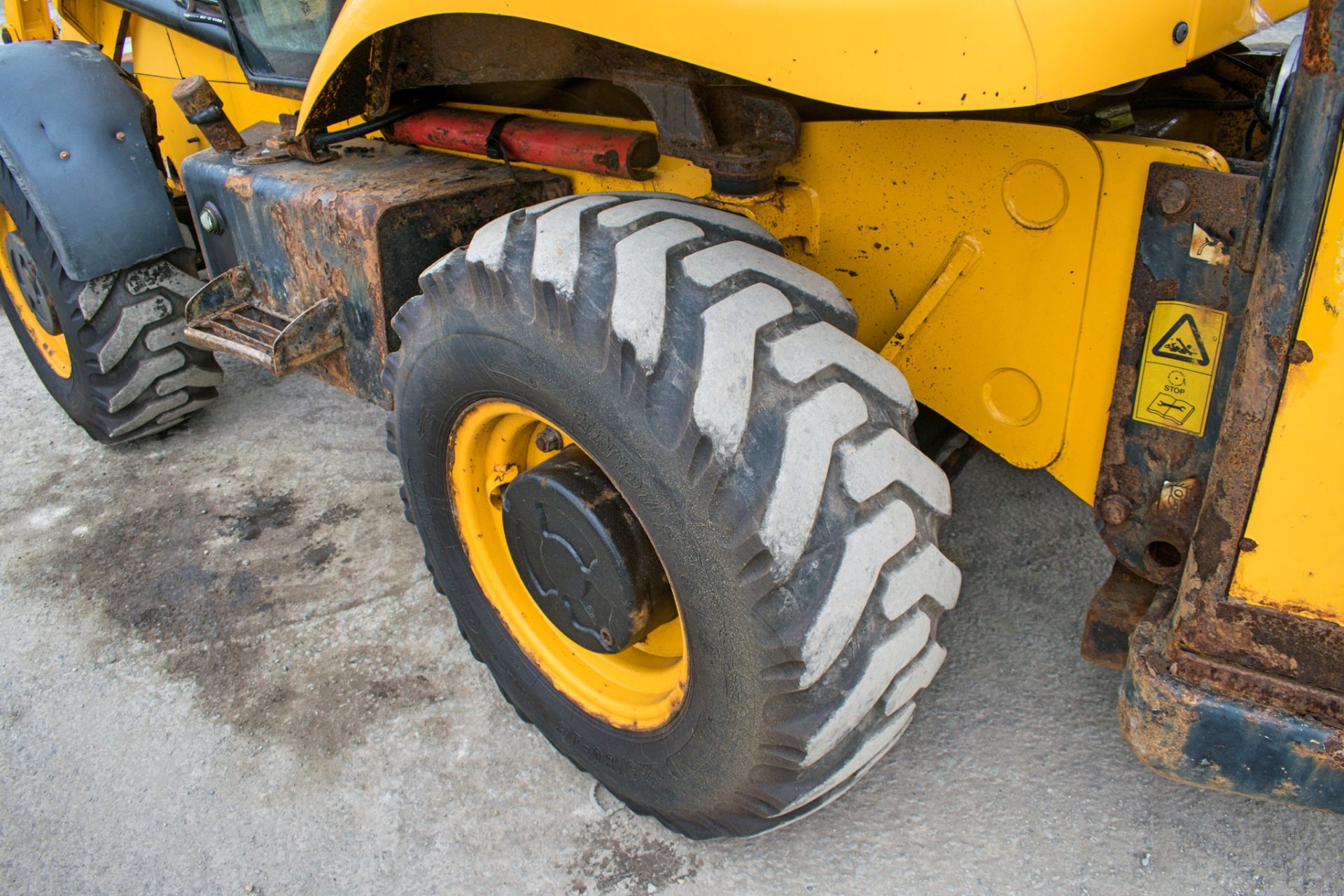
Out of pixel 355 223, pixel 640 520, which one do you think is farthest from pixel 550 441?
pixel 355 223

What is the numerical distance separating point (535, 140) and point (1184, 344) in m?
1.42

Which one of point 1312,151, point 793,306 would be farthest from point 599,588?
point 1312,151

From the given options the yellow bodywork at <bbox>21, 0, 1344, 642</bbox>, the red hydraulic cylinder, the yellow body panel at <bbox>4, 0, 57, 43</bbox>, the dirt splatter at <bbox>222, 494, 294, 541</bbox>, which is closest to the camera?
the yellow bodywork at <bbox>21, 0, 1344, 642</bbox>

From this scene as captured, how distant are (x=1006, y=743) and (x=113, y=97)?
3133mm

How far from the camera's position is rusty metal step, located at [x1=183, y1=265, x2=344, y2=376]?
227 cm

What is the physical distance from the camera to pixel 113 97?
2.93m

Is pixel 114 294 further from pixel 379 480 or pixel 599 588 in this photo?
pixel 599 588

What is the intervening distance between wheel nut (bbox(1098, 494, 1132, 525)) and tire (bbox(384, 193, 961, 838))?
299 millimetres

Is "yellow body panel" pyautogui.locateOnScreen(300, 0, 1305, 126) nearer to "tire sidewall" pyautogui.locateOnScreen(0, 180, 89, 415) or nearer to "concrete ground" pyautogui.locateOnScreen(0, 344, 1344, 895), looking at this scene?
"concrete ground" pyautogui.locateOnScreen(0, 344, 1344, 895)

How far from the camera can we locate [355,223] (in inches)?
83.7

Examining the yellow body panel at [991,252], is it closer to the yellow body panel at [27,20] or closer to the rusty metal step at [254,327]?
the rusty metal step at [254,327]

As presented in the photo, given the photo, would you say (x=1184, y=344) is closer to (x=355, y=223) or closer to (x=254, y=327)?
(x=355, y=223)

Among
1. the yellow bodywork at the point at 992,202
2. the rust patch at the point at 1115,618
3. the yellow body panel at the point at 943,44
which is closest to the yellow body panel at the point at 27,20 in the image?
the yellow bodywork at the point at 992,202

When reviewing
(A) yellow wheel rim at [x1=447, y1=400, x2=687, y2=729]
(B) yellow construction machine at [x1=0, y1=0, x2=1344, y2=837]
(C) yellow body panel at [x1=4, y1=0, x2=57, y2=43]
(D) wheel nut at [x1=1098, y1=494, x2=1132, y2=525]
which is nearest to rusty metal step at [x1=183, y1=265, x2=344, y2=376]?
(B) yellow construction machine at [x1=0, y1=0, x2=1344, y2=837]
